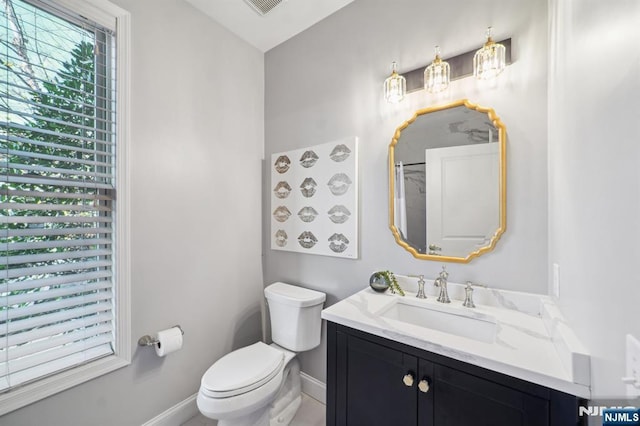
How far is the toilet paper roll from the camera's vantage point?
1433 mm

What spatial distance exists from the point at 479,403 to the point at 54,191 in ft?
6.38

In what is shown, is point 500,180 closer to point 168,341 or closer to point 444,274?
point 444,274

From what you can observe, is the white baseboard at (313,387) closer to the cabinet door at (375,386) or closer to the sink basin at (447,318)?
the cabinet door at (375,386)

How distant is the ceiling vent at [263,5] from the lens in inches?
63.8

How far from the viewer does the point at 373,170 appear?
5.22 ft

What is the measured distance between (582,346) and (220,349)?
1916 mm

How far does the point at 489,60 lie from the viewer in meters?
1.16

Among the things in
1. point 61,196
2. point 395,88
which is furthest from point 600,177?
point 61,196

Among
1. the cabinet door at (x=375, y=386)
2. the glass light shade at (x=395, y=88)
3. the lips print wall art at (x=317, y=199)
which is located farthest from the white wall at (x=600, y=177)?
the lips print wall art at (x=317, y=199)

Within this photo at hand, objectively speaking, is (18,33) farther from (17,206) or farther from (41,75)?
(17,206)

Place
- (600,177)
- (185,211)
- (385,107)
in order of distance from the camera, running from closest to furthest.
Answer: (600,177)
(385,107)
(185,211)

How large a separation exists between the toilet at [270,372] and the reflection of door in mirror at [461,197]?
853mm

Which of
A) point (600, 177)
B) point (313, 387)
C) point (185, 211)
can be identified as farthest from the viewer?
point (313, 387)

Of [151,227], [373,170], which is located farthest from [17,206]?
[373,170]
